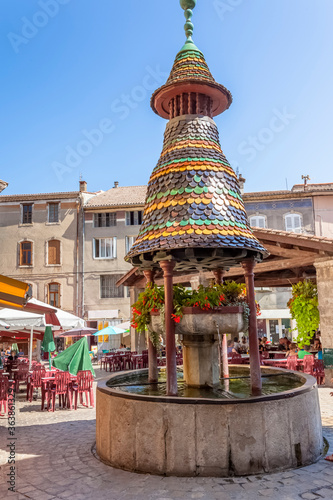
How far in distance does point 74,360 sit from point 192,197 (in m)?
6.09

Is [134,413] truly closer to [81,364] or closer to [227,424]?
[227,424]

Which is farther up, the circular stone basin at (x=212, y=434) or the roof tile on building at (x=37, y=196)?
the roof tile on building at (x=37, y=196)

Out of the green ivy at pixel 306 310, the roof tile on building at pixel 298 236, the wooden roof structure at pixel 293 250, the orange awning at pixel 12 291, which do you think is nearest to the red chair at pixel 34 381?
the wooden roof structure at pixel 293 250

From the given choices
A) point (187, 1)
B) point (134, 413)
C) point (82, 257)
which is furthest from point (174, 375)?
point (82, 257)

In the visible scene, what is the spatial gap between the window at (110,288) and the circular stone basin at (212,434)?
2387cm

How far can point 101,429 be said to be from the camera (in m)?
6.02

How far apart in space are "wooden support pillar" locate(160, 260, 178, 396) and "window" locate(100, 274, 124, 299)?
77.1 feet

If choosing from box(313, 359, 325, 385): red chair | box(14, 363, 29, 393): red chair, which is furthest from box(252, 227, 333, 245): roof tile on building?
box(14, 363, 29, 393): red chair

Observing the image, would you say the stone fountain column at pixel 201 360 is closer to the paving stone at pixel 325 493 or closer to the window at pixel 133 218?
the paving stone at pixel 325 493

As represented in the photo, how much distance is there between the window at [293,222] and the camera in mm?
29078

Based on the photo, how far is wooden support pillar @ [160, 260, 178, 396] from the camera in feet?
19.6

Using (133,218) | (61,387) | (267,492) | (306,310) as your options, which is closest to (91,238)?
(133,218)

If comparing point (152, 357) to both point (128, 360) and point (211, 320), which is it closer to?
point (211, 320)

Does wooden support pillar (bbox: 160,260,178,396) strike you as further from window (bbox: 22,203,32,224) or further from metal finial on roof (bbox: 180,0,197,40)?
window (bbox: 22,203,32,224)
